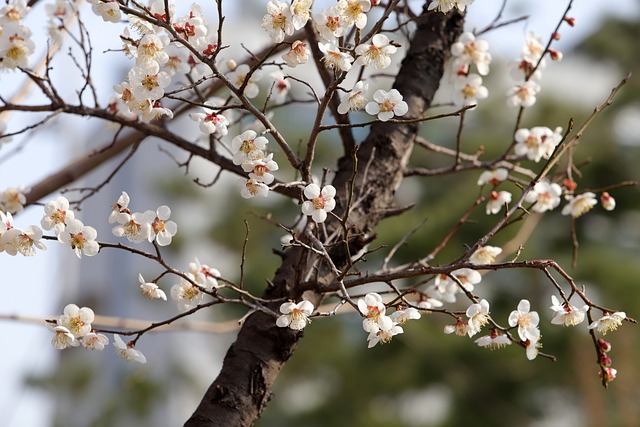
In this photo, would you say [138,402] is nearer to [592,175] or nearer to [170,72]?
[592,175]

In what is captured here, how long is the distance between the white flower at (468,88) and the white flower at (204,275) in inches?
18.4

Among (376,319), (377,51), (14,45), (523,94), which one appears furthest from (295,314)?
(523,94)

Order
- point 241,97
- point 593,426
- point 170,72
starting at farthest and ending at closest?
1. point 593,426
2. point 170,72
3. point 241,97

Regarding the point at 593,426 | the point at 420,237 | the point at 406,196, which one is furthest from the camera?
A: the point at 406,196

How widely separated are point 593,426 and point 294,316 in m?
3.72

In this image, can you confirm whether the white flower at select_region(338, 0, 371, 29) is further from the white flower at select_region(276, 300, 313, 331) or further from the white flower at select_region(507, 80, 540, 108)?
the white flower at select_region(507, 80, 540, 108)

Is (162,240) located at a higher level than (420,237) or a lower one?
lower

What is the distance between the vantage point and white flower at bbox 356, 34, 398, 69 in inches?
32.9

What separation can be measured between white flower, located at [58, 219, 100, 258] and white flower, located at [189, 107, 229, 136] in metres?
0.17

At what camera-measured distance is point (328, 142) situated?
633 cm

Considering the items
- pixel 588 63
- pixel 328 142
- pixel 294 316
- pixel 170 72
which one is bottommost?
pixel 294 316

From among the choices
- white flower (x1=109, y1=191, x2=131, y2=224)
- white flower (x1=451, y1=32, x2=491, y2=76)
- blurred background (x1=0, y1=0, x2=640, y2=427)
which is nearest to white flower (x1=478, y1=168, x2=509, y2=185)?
white flower (x1=451, y1=32, x2=491, y2=76)

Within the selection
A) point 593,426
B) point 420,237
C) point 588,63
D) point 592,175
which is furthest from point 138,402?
point 588,63

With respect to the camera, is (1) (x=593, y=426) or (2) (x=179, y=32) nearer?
(2) (x=179, y=32)
